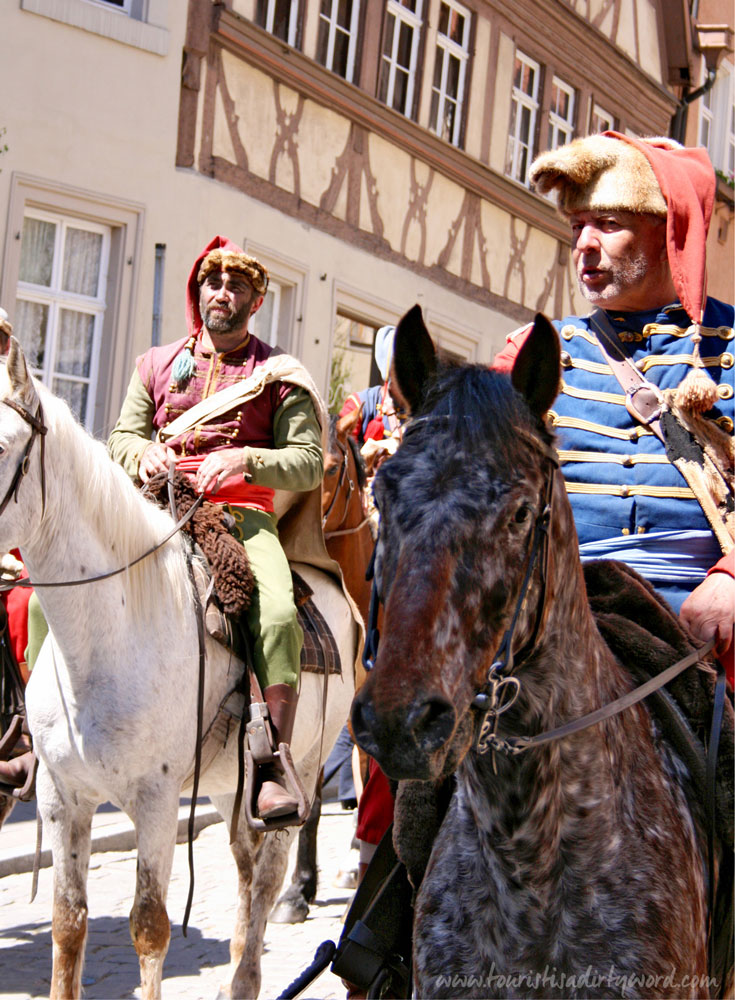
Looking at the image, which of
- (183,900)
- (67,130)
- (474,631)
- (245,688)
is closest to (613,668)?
(474,631)

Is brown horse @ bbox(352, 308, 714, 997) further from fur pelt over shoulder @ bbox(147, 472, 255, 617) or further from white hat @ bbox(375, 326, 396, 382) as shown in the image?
white hat @ bbox(375, 326, 396, 382)

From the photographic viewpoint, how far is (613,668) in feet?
9.06

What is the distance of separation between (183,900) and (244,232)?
308 inches

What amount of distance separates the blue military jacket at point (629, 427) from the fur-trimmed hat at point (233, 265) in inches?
97.1

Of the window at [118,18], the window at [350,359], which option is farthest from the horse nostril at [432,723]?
the window at [350,359]

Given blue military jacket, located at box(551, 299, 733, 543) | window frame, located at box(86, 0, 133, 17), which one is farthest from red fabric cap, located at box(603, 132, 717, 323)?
window frame, located at box(86, 0, 133, 17)

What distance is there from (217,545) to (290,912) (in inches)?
92.0

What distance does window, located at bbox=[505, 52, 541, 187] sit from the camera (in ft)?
58.5

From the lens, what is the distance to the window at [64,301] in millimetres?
11562

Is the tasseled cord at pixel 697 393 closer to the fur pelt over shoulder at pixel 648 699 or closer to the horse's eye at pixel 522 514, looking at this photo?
the fur pelt over shoulder at pixel 648 699

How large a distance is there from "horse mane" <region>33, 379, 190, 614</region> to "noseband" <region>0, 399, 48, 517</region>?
0.04 m

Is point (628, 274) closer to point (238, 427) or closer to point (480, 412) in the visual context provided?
point (480, 412)

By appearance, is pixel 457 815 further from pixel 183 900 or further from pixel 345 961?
pixel 183 900

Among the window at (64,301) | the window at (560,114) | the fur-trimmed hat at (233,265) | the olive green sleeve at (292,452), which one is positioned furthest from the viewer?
the window at (560,114)
